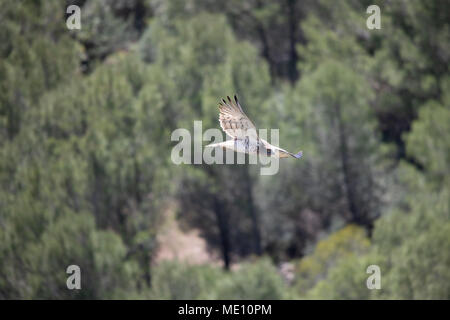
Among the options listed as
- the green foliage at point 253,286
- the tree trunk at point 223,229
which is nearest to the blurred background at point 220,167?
the green foliage at point 253,286

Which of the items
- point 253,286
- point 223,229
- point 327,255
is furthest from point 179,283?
point 223,229

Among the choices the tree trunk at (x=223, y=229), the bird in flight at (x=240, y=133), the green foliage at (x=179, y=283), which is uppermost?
the bird in flight at (x=240, y=133)

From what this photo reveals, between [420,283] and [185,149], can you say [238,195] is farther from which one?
[420,283]

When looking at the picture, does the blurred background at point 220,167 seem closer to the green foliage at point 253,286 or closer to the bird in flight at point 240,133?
the green foliage at point 253,286

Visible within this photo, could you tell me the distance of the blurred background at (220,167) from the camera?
2066 cm

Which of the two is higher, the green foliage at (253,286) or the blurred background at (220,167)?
the blurred background at (220,167)

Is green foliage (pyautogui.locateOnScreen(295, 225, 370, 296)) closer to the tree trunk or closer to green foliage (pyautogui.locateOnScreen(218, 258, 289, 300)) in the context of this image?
green foliage (pyautogui.locateOnScreen(218, 258, 289, 300))

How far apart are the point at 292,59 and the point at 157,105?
1199cm

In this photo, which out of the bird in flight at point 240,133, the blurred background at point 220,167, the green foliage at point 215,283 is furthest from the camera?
the blurred background at point 220,167

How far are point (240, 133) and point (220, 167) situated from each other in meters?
19.2

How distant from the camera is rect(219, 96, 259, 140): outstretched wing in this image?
7.91m

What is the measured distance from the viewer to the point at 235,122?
8.02 meters

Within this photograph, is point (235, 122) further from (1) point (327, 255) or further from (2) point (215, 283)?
(1) point (327, 255)

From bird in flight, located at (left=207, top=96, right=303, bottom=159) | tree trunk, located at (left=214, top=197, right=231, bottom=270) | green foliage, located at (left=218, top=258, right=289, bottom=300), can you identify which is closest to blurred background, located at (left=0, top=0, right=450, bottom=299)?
green foliage, located at (left=218, top=258, right=289, bottom=300)
